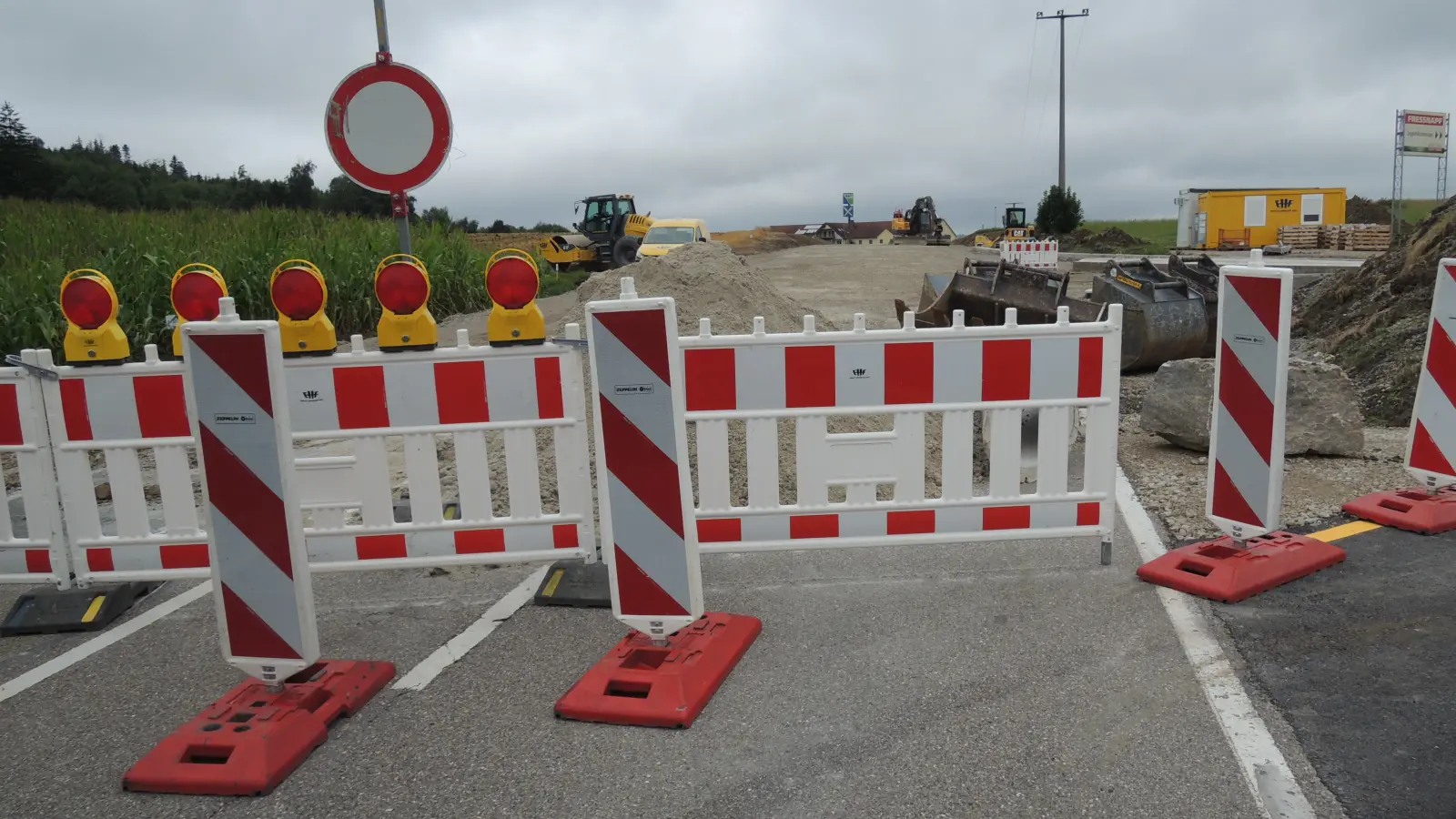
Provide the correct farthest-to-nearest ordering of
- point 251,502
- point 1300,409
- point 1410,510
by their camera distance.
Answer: point 1300,409 → point 1410,510 → point 251,502

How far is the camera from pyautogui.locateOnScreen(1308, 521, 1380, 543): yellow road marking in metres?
5.73

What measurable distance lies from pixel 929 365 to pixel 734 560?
1.57 meters

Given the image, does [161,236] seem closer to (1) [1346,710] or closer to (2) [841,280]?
(1) [1346,710]

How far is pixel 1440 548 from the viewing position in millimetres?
5516

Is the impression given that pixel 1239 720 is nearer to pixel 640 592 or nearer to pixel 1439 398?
pixel 640 592

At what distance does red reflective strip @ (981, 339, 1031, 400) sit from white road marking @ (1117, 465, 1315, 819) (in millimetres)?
1201

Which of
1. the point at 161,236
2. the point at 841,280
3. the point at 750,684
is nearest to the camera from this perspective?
the point at 750,684

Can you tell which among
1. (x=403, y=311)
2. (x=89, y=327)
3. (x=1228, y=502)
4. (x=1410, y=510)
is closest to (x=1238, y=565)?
(x=1228, y=502)

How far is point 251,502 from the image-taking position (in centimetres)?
378

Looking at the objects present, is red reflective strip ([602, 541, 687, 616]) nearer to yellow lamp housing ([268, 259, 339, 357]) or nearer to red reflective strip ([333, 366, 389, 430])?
red reflective strip ([333, 366, 389, 430])

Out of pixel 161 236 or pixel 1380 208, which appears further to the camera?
pixel 1380 208

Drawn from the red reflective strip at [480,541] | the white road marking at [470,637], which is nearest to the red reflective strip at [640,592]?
the white road marking at [470,637]

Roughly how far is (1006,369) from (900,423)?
596 millimetres

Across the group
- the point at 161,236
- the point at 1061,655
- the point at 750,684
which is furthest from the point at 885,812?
the point at 161,236
